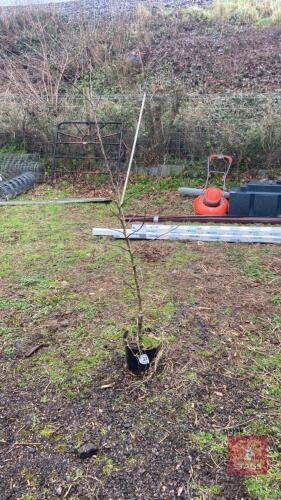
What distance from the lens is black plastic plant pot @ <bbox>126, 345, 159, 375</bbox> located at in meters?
2.30

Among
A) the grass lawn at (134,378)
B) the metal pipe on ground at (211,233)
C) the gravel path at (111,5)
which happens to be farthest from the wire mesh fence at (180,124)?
the gravel path at (111,5)

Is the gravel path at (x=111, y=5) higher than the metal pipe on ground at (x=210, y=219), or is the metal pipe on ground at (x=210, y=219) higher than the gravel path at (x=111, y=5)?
the gravel path at (x=111, y=5)

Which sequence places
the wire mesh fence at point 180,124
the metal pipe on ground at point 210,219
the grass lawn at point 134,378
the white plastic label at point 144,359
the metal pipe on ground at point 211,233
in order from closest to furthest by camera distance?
1. the grass lawn at point 134,378
2. the white plastic label at point 144,359
3. the metal pipe on ground at point 211,233
4. the metal pipe on ground at point 210,219
5. the wire mesh fence at point 180,124

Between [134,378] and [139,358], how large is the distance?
14 centimetres

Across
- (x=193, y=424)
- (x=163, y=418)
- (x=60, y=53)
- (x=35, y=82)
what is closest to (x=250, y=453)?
(x=193, y=424)

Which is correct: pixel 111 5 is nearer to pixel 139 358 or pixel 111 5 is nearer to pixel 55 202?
pixel 55 202

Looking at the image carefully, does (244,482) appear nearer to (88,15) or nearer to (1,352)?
(1,352)

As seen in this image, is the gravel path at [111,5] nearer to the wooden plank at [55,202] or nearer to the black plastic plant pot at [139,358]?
the wooden plank at [55,202]

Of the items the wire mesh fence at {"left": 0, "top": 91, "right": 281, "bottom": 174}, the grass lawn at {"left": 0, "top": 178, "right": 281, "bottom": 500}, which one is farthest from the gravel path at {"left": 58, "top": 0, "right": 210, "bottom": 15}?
the grass lawn at {"left": 0, "top": 178, "right": 281, "bottom": 500}

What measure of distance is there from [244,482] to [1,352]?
5.43 ft

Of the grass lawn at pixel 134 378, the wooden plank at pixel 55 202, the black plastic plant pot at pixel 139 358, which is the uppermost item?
the black plastic plant pot at pixel 139 358

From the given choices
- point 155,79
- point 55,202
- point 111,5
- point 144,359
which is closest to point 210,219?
point 55,202

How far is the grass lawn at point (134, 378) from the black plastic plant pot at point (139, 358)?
85 millimetres

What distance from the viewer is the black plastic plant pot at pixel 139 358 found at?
2.30 m
